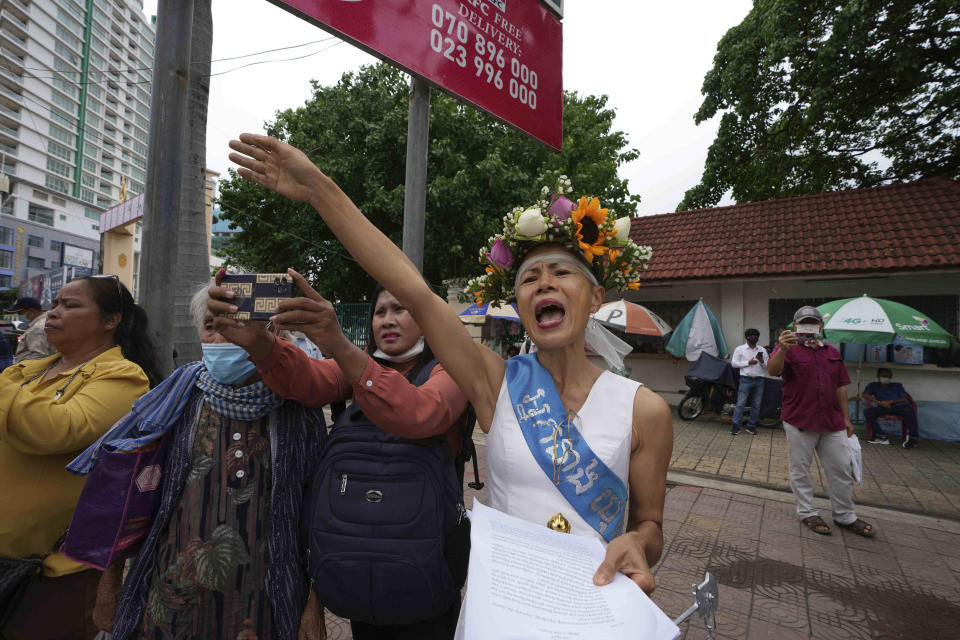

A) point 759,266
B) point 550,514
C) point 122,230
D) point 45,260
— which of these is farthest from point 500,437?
point 45,260

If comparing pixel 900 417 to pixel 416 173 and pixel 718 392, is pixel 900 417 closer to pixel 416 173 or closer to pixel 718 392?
pixel 718 392

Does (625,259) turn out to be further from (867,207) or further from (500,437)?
(867,207)

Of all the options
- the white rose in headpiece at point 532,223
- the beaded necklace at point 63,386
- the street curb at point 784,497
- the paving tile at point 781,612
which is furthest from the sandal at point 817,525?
the beaded necklace at point 63,386

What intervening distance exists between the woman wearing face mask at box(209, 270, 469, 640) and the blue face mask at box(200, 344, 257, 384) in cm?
14

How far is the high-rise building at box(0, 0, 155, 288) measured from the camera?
1823 inches

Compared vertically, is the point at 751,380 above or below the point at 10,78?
below

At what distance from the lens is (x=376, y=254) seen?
1.34 m

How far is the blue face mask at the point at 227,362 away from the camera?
64.4 inches

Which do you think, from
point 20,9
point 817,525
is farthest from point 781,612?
point 20,9

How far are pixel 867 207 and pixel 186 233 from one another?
12.7 m

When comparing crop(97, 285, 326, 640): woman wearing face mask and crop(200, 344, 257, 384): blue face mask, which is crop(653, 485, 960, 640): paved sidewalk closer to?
crop(97, 285, 326, 640): woman wearing face mask

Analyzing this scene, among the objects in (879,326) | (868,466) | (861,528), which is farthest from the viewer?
(879,326)

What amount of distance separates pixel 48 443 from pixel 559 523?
6.01 ft

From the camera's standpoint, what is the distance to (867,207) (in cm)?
1020
